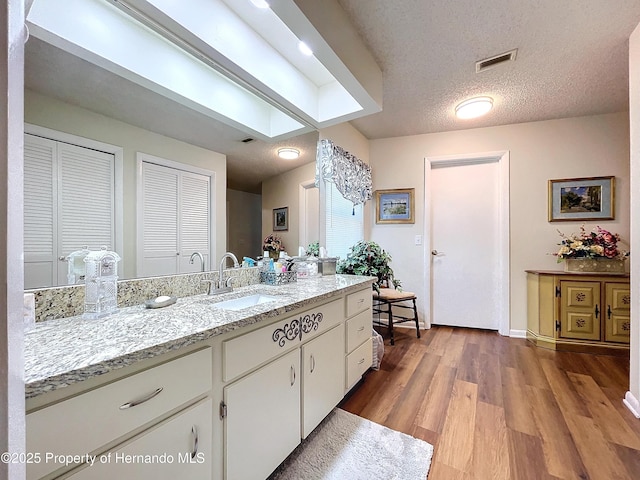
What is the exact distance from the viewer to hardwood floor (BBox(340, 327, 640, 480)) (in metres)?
1.32

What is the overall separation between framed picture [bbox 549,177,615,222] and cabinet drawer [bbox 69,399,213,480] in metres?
3.70

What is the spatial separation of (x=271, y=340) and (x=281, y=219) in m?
1.15

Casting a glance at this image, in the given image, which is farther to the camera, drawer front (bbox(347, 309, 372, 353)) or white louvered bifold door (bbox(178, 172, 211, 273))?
drawer front (bbox(347, 309, 372, 353))

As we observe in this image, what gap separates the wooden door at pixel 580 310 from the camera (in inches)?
102

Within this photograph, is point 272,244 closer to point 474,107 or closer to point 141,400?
point 141,400

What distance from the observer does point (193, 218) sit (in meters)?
1.49

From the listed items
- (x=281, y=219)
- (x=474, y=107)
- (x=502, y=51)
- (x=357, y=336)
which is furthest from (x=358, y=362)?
(x=474, y=107)

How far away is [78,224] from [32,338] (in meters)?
0.46

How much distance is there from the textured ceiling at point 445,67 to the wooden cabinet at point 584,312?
171 centimetres

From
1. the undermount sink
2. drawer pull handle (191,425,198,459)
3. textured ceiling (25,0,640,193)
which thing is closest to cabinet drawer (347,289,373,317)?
the undermount sink

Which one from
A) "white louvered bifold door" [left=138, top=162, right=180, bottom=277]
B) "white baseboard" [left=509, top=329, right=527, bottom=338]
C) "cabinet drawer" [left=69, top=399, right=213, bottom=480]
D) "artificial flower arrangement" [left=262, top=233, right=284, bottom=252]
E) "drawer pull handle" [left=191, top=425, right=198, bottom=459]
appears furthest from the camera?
"white baseboard" [left=509, top=329, right=527, bottom=338]

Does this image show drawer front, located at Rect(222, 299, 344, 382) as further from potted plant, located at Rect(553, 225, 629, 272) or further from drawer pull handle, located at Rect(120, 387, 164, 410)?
potted plant, located at Rect(553, 225, 629, 272)

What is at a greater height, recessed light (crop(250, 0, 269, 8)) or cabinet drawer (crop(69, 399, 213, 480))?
recessed light (crop(250, 0, 269, 8))

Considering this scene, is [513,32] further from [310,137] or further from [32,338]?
[32,338]
